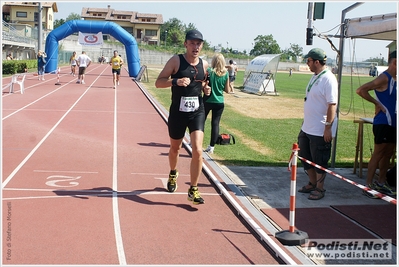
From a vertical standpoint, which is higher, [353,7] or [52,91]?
[353,7]

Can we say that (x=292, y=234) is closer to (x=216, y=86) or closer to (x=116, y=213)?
(x=116, y=213)

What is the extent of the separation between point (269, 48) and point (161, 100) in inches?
3681

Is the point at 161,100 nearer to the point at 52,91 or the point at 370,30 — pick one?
the point at 52,91

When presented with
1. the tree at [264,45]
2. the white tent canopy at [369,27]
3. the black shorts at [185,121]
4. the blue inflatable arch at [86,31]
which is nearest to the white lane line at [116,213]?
the black shorts at [185,121]

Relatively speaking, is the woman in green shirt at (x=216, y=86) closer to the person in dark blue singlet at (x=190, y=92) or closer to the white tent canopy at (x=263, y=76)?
the person in dark blue singlet at (x=190, y=92)

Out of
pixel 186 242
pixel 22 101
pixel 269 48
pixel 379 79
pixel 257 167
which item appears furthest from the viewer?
pixel 269 48

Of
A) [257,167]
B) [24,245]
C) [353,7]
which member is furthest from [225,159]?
[24,245]

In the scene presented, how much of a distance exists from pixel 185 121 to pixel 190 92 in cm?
40

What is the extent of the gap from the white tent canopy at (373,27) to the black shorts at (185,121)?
2.89 meters

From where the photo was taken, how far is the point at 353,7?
820 cm

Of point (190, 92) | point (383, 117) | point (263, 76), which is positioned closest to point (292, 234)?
point (190, 92)

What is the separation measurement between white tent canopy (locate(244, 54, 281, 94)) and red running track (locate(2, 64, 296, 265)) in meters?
17.6

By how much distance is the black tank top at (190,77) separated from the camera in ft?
21.7

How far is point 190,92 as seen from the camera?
6668 millimetres
